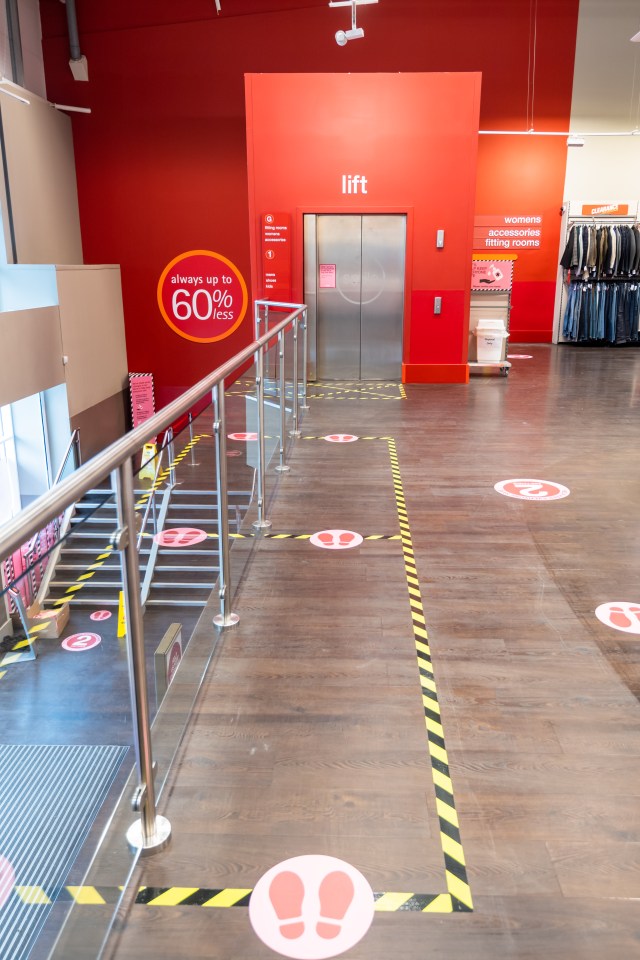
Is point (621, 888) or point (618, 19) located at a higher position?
point (618, 19)

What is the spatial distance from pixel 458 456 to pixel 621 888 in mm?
4107

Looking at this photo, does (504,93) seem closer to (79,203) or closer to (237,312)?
(237,312)

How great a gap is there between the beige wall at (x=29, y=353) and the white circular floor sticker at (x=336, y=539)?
580cm

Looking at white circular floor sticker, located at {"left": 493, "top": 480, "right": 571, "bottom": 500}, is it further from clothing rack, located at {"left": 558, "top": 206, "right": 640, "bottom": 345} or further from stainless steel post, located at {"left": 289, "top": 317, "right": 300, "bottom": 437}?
clothing rack, located at {"left": 558, "top": 206, "right": 640, "bottom": 345}

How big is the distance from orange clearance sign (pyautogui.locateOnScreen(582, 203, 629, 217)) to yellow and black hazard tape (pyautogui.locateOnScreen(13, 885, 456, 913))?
12.1 m

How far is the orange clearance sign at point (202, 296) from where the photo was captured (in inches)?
454

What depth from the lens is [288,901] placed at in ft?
5.98

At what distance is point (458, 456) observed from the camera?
5766mm

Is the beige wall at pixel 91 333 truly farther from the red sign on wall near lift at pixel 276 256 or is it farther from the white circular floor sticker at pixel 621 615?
the white circular floor sticker at pixel 621 615

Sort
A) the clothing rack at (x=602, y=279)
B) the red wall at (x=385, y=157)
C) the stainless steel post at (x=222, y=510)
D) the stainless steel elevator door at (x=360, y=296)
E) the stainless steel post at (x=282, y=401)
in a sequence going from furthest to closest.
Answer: the clothing rack at (x=602, y=279)
the stainless steel elevator door at (x=360, y=296)
the red wall at (x=385, y=157)
the stainless steel post at (x=282, y=401)
the stainless steel post at (x=222, y=510)

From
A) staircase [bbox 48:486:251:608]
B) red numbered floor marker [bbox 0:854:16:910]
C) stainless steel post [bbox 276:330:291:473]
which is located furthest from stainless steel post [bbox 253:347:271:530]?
red numbered floor marker [bbox 0:854:16:910]

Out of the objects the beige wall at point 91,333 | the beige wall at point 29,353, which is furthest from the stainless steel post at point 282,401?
the beige wall at point 91,333

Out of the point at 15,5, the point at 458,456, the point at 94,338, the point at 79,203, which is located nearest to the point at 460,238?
the point at 458,456

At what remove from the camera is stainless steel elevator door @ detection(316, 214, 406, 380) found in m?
8.90
